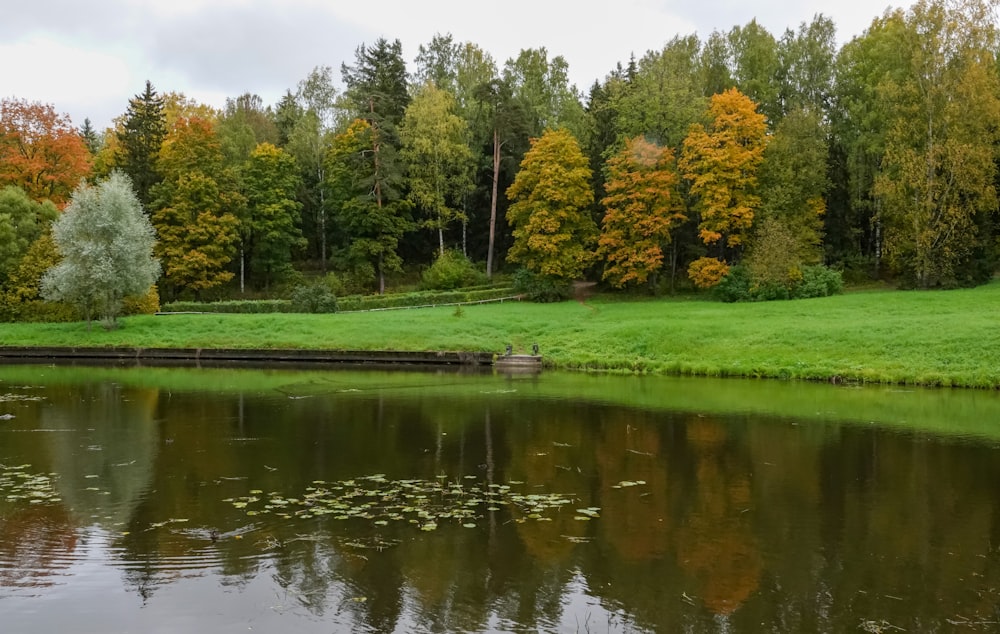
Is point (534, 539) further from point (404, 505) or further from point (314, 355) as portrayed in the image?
A: point (314, 355)

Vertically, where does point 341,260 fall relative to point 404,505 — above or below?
above

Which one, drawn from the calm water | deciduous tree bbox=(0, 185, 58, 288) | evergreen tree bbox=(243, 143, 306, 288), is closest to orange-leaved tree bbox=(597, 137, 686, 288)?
evergreen tree bbox=(243, 143, 306, 288)

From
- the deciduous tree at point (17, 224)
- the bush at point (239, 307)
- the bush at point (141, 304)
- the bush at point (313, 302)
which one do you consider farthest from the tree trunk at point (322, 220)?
the deciduous tree at point (17, 224)

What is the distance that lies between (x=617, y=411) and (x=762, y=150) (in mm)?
31745

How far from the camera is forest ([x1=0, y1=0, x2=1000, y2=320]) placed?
4109 centimetres

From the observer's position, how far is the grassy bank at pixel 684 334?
25.9m

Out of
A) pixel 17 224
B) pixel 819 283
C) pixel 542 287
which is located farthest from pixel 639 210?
pixel 17 224

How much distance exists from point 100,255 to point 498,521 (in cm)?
3512

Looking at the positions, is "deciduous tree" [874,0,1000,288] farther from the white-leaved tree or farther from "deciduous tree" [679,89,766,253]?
the white-leaved tree

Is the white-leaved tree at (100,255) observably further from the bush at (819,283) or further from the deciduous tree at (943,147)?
the deciduous tree at (943,147)

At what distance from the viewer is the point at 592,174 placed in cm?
5288

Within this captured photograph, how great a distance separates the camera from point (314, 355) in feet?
108

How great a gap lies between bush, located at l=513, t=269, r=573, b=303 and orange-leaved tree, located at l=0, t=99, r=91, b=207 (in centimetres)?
3186

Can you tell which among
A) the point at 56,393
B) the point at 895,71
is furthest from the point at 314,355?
the point at 895,71
